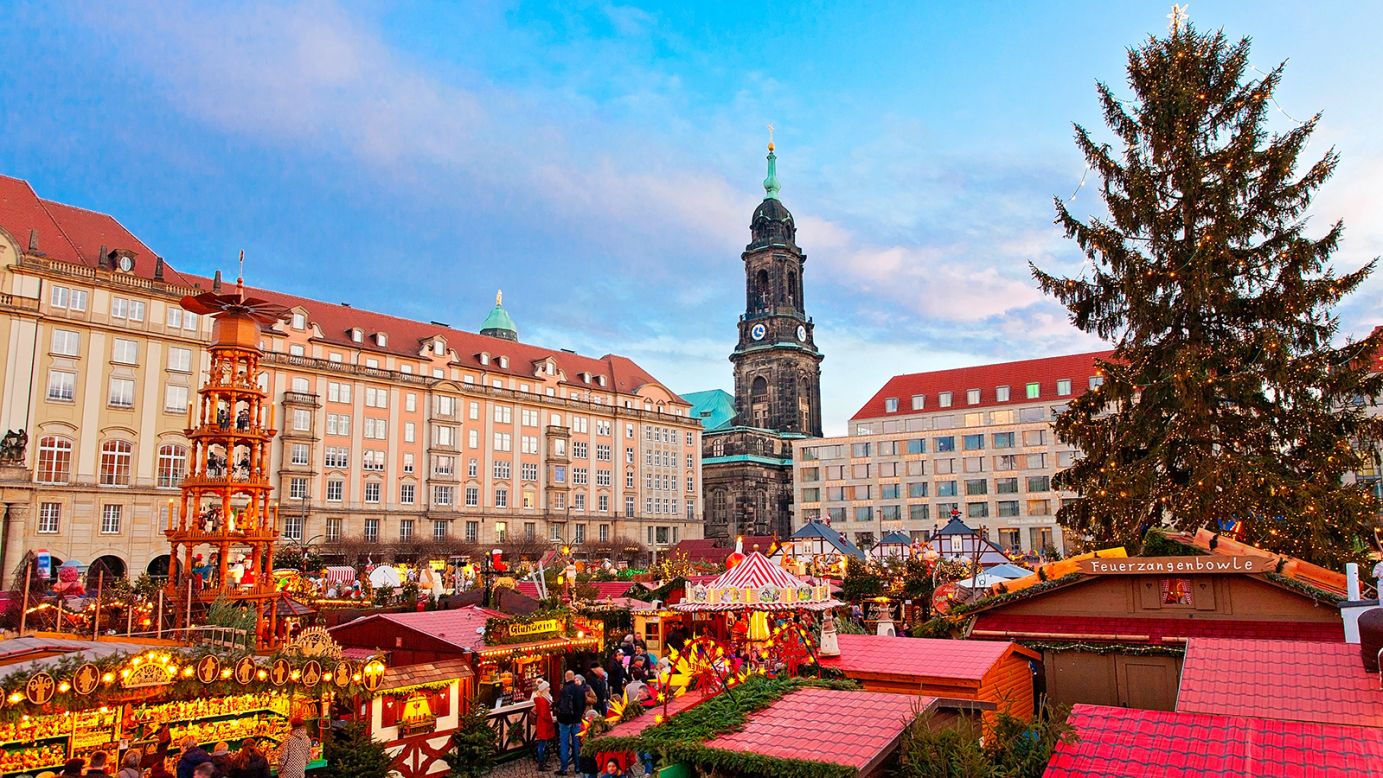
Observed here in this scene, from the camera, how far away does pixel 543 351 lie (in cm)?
7925

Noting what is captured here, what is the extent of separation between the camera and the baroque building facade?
95.1 m

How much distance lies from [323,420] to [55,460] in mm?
17575

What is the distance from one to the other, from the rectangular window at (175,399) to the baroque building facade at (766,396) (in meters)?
56.5

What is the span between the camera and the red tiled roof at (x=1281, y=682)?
768cm

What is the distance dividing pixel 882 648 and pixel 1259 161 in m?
14.9

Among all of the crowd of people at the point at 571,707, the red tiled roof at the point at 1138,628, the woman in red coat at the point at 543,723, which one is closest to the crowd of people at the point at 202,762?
the crowd of people at the point at 571,707

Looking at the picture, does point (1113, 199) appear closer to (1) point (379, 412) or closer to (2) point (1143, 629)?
(2) point (1143, 629)

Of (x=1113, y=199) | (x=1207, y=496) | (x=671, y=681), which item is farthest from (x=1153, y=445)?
(x=671, y=681)

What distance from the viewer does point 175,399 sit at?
156 feet

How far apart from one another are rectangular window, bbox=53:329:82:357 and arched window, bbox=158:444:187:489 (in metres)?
6.22

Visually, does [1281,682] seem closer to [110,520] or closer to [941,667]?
[941,667]

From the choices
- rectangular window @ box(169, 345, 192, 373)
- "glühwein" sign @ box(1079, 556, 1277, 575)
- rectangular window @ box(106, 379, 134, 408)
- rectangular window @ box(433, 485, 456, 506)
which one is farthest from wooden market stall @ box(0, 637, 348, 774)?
rectangular window @ box(433, 485, 456, 506)

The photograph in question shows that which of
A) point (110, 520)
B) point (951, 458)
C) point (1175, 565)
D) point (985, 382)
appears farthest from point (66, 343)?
point (985, 382)

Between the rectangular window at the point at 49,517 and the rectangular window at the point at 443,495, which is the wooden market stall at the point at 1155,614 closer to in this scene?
the rectangular window at the point at 49,517
